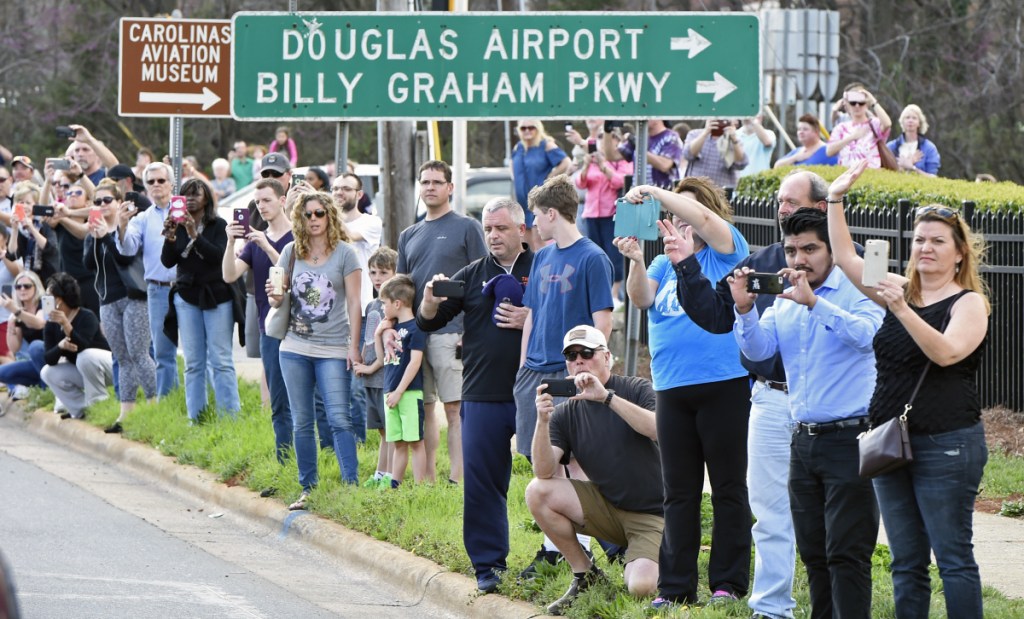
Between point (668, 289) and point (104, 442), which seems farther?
point (104, 442)

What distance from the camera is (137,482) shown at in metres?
12.5

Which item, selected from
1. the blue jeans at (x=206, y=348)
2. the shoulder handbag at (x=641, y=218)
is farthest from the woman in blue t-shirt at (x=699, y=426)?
the blue jeans at (x=206, y=348)

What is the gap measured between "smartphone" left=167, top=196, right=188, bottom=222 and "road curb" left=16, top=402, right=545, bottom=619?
72.3 inches

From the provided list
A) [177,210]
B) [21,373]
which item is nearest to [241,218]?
[177,210]

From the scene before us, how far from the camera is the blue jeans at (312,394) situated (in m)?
10.4

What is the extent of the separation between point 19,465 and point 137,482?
3.71 ft

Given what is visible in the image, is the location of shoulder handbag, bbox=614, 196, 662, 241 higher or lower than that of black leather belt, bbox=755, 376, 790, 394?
higher

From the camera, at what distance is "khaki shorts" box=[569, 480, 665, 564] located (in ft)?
25.3

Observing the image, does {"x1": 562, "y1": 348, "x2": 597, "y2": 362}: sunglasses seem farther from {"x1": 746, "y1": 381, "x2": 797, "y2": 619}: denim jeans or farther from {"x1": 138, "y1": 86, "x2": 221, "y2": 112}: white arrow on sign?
{"x1": 138, "y1": 86, "x2": 221, "y2": 112}: white arrow on sign

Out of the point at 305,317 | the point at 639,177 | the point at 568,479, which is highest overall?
the point at 639,177

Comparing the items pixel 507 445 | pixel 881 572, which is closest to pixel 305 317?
pixel 507 445

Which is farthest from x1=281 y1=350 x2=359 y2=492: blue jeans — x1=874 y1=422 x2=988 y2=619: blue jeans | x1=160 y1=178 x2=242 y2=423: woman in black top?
x1=874 y1=422 x2=988 y2=619: blue jeans

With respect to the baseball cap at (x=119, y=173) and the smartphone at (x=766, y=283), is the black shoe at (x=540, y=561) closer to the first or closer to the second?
the smartphone at (x=766, y=283)

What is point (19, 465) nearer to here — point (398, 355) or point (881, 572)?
point (398, 355)
